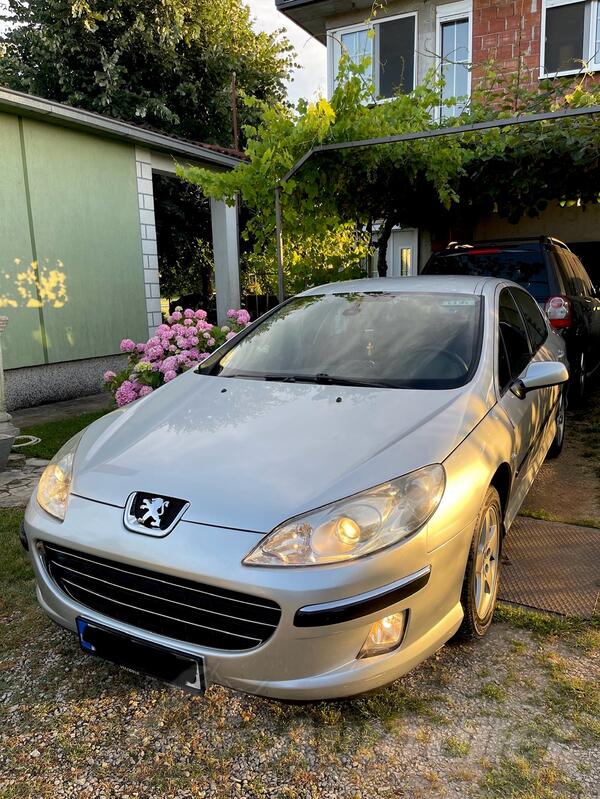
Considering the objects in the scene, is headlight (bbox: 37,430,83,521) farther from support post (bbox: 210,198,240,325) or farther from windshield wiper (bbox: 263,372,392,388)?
support post (bbox: 210,198,240,325)

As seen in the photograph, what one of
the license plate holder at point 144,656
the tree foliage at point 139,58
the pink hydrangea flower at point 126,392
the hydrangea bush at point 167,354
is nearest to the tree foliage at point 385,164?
the hydrangea bush at point 167,354

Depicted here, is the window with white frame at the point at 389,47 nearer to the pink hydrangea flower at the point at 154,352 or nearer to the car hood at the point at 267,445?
the pink hydrangea flower at the point at 154,352

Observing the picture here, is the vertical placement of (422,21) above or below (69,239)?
above

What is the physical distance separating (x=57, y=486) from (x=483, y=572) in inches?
65.7

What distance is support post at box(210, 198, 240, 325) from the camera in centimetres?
970

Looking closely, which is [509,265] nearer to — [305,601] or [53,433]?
[53,433]

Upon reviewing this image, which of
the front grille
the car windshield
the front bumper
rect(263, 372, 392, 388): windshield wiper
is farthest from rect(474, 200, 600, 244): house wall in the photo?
the front grille

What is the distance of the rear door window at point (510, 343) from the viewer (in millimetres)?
2821

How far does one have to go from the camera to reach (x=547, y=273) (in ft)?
18.4

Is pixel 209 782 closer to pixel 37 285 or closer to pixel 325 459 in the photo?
pixel 325 459

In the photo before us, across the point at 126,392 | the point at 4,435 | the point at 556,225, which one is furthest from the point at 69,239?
the point at 556,225

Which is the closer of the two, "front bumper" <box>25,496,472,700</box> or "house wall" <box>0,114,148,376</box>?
"front bumper" <box>25,496,472,700</box>

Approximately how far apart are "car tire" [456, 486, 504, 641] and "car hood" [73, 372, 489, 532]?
1.16 ft

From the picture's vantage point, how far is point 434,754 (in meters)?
1.83
